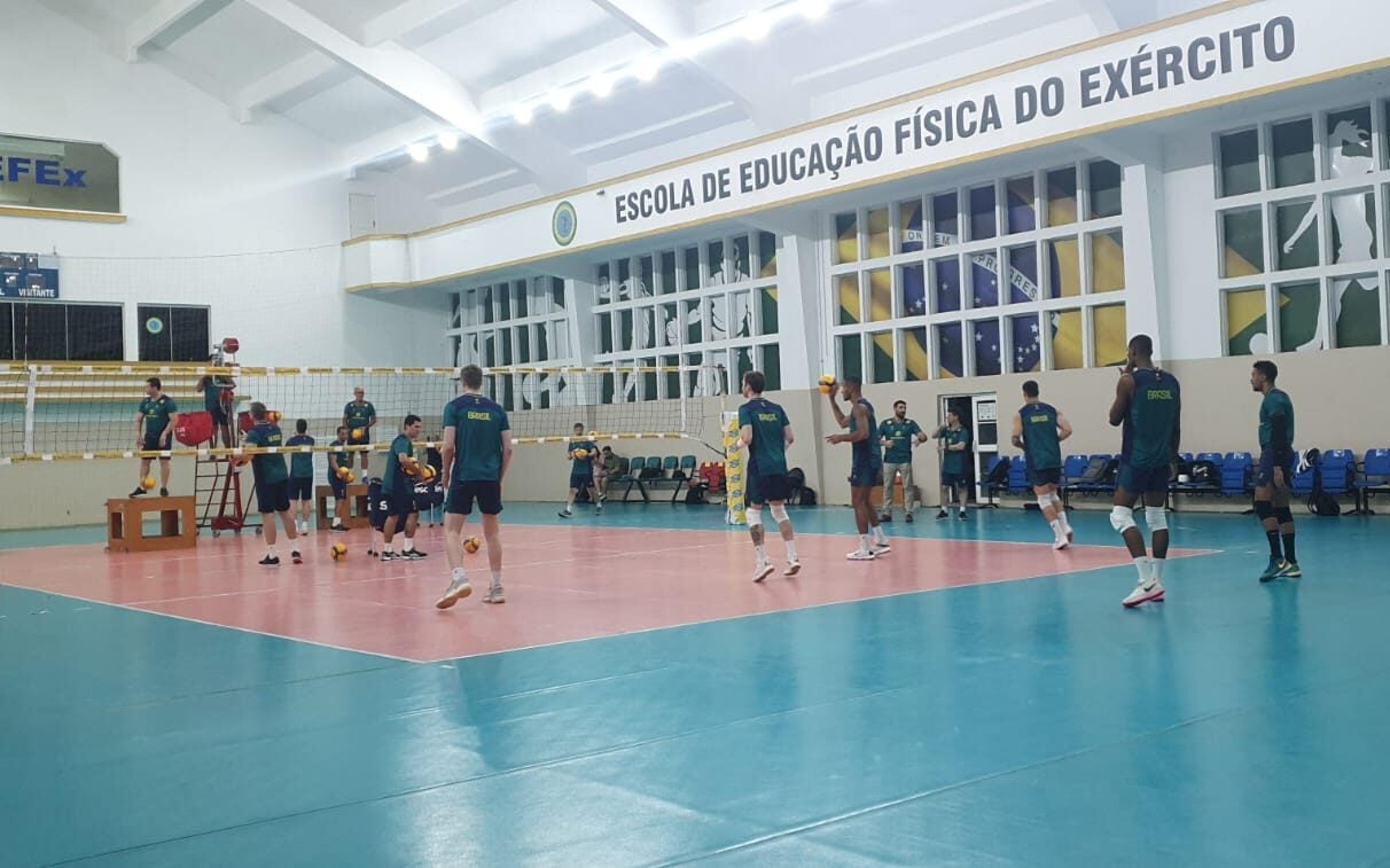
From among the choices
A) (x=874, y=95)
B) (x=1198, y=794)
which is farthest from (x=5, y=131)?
(x=1198, y=794)

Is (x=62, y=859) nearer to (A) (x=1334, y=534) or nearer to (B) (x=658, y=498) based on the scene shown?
(A) (x=1334, y=534)

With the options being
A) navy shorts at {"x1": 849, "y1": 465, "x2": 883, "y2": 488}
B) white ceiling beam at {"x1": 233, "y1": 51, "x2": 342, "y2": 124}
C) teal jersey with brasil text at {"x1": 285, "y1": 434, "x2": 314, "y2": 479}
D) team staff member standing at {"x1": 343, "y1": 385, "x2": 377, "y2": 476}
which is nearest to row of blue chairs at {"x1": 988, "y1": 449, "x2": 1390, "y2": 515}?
navy shorts at {"x1": 849, "y1": 465, "x2": 883, "y2": 488}

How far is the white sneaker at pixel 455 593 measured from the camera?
954 cm

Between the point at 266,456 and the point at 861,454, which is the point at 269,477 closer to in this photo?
the point at 266,456

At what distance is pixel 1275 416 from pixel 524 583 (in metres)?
6.67

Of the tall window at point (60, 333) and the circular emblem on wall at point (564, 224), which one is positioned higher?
the circular emblem on wall at point (564, 224)

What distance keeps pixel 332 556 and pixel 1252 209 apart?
43.5 feet

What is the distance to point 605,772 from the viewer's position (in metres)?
4.87

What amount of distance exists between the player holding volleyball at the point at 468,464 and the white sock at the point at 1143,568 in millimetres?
4823

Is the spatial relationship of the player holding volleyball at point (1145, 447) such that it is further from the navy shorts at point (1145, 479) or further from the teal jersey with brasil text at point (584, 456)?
the teal jersey with brasil text at point (584, 456)

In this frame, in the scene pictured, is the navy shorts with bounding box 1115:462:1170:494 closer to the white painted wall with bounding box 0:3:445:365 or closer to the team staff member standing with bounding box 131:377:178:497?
the team staff member standing with bounding box 131:377:178:497

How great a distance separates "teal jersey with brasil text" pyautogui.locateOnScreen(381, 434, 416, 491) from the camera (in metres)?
13.4

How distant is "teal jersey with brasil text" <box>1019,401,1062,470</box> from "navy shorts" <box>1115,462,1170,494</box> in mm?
4426

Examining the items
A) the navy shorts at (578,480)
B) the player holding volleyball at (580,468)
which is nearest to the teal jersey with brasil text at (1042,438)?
the player holding volleyball at (580,468)
